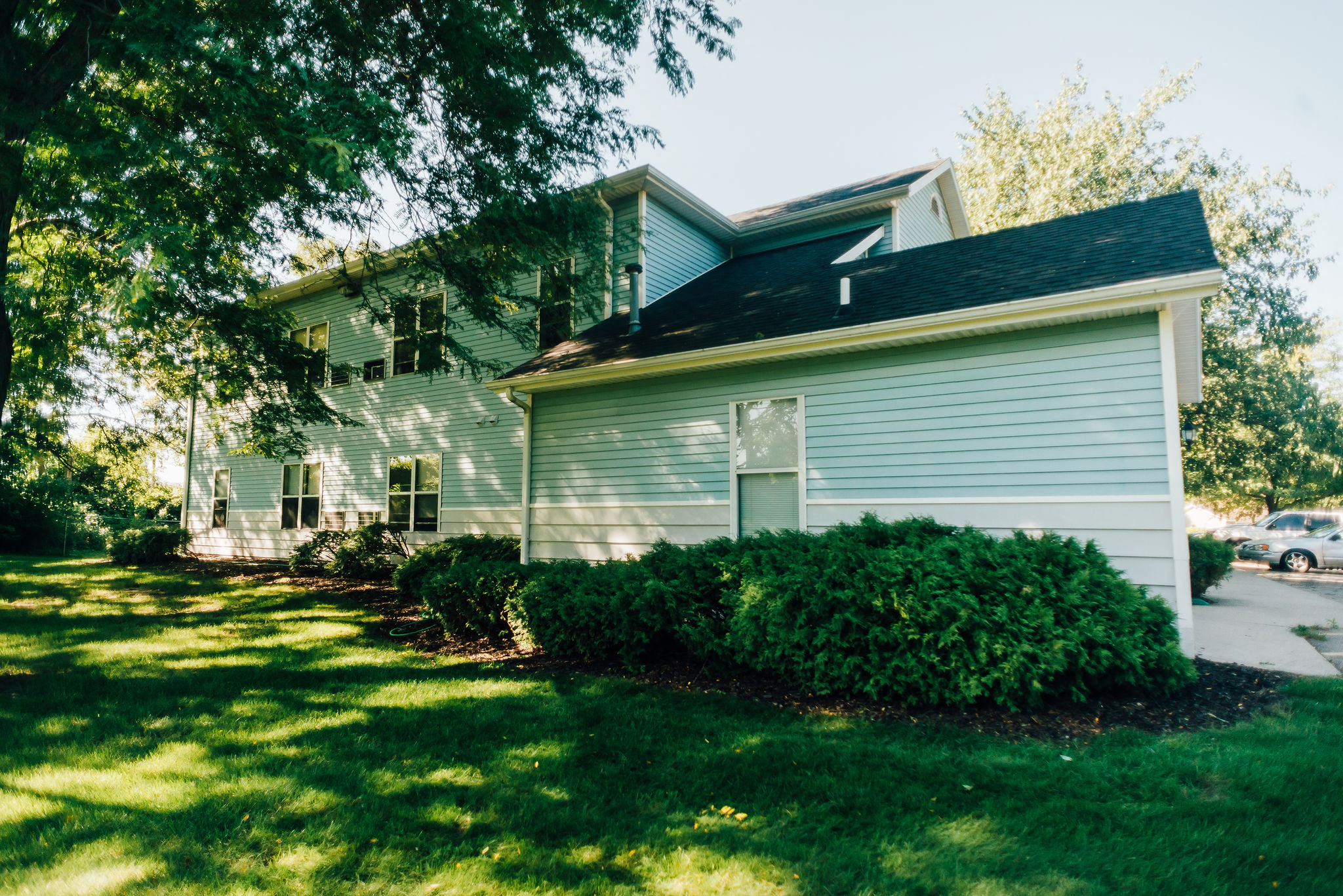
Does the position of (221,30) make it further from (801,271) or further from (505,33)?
(801,271)

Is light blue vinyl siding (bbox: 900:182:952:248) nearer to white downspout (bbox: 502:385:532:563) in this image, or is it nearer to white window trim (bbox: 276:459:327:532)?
white downspout (bbox: 502:385:532:563)

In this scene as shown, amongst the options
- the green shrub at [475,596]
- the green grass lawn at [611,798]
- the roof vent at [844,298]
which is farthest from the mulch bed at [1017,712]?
the roof vent at [844,298]

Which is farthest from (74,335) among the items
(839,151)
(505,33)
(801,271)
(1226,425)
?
(1226,425)

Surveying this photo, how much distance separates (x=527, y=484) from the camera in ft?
34.0

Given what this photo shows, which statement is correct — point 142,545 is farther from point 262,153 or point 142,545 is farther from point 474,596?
point 474,596

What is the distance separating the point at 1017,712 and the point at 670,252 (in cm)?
946

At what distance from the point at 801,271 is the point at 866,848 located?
8.90 meters

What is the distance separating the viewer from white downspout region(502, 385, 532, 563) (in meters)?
10.4

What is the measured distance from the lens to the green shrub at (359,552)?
524 inches

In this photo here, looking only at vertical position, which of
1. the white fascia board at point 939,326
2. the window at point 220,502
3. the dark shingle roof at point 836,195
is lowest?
the window at point 220,502

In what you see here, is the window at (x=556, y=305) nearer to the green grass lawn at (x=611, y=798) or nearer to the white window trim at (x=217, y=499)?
the green grass lawn at (x=611, y=798)

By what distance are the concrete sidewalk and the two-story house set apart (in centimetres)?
143

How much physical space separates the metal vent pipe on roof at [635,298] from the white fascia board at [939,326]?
4.22ft

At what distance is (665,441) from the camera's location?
30.7 feet
